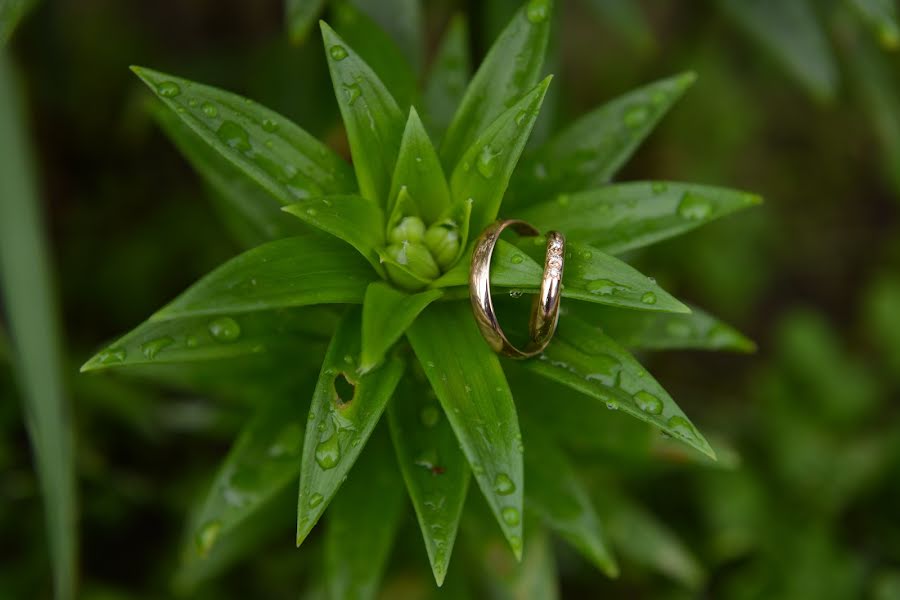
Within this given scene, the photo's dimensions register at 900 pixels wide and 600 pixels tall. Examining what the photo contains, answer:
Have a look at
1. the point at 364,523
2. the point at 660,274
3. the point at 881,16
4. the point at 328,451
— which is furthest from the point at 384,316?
the point at 660,274

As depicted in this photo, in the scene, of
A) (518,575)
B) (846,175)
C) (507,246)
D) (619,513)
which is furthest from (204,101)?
(846,175)

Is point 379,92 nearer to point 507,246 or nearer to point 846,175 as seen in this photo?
point 507,246

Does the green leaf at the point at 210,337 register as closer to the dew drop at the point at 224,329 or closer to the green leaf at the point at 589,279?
the dew drop at the point at 224,329

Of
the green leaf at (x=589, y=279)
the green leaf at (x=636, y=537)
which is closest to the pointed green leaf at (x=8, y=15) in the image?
the green leaf at (x=589, y=279)

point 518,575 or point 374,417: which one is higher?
point 374,417

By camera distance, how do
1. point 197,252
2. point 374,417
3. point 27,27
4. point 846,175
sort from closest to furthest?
point 374,417
point 27,27
point 197,252
point 846,175

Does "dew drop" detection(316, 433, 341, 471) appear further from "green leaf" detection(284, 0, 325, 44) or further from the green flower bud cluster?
"green leaf" detection(284, 0, 325, 44)

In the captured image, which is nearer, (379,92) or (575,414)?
(379,92)
